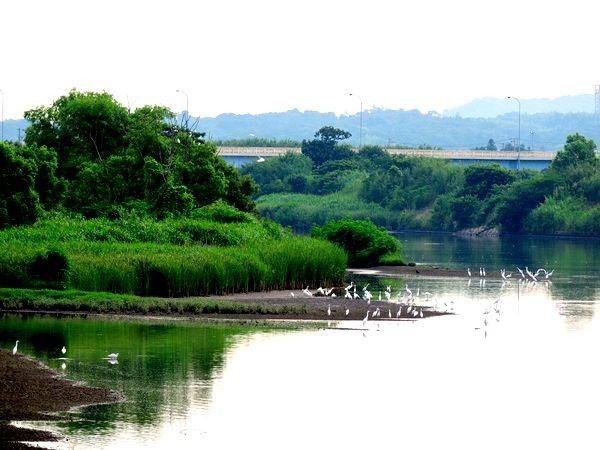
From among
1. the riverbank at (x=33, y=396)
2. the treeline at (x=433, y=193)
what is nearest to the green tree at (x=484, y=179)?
the treeline at (x=433, y=193)

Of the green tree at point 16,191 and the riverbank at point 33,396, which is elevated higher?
the green tree at point 16,191

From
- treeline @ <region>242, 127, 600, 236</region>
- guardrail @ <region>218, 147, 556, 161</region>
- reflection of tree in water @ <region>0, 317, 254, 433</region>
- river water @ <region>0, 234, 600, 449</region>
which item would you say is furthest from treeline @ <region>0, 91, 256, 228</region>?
guardrail @ <region>218, 147, 556, 161</region>

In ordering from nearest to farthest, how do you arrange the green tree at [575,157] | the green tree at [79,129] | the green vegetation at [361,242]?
the green vegetation at [361,242] < the green tree at [79,129] < the green tree at [575,157]

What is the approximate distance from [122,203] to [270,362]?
118ft

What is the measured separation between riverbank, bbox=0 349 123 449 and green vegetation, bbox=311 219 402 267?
44237mm

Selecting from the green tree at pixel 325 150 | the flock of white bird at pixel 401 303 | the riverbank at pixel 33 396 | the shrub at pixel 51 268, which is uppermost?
the green tree at pixel 325 150

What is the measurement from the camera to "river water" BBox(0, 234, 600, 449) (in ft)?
95.0

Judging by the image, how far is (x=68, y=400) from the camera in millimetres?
30844

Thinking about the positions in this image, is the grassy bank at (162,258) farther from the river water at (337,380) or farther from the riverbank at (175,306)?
the river water at (337,380)

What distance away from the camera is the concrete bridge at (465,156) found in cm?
17362

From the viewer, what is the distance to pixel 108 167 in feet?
251

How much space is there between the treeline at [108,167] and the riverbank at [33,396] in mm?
27604

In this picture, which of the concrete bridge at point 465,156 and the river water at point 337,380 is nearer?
the river water at point 337,380

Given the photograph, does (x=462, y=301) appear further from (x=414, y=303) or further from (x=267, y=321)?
(x=267, y=321)
